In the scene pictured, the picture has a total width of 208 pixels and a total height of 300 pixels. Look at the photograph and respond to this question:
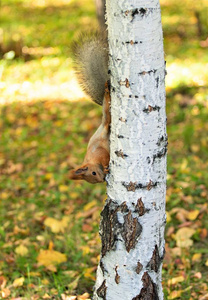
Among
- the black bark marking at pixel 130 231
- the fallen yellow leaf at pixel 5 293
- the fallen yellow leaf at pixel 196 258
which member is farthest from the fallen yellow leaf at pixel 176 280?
the fallen yellow leaf at pixel 5 293

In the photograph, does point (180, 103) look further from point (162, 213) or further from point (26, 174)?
point (162, 213)

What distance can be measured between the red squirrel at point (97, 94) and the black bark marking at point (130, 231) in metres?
0.22

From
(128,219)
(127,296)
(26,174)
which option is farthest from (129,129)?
(26,174)

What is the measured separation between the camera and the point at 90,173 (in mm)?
1803

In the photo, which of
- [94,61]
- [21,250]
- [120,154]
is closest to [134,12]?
[94,61]

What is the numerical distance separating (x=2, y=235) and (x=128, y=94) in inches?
74.0

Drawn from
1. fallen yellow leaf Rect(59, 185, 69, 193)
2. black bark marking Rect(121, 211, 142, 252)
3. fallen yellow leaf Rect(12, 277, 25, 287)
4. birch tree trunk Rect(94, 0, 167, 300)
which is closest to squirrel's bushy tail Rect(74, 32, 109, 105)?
birch tree trunk Rect(94, 0, 167, 300)

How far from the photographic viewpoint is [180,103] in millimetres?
5016

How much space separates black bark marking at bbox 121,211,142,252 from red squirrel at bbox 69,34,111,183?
218 millimetres

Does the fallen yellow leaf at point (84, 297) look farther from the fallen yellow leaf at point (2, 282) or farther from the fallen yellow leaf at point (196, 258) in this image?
the fallen yellow leaf at point (196, 258)

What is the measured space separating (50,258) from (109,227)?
1024mm

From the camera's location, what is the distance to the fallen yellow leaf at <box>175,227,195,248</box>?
271 centimetres

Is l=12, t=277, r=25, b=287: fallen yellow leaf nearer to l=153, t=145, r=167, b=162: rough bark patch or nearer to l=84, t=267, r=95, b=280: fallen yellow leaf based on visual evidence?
l=84, t=267, r=95, b=280: fallen yellow leaf

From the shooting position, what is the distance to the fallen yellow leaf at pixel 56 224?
9.91 ft
